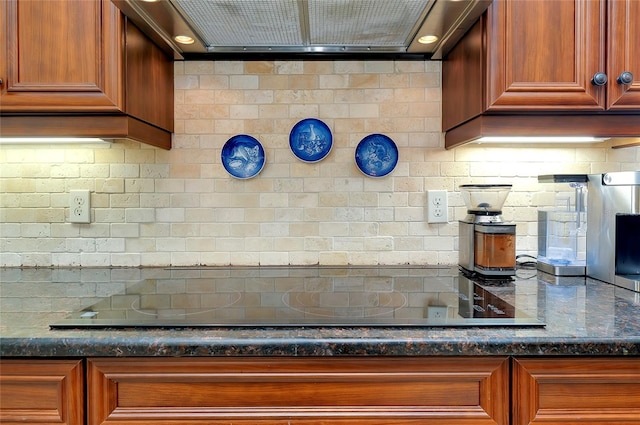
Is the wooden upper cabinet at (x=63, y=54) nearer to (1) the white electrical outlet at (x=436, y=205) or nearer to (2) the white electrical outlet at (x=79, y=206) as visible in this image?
(2) the white electrical outlet at (x=79, y=206)

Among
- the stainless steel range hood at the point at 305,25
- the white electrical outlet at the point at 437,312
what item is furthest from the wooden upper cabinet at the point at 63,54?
the white electrical outlet at the point at 437,312

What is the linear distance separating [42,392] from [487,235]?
1340mm

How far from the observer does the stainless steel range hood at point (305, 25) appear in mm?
1192

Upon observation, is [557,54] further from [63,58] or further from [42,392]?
[42,392]

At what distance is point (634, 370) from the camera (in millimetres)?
917

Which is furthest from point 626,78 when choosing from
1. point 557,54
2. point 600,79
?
point 557,54

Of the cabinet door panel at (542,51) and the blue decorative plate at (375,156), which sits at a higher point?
the cabinet door panel at (542,51)

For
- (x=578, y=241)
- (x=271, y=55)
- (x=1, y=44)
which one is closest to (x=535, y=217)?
(x=578, y=241)

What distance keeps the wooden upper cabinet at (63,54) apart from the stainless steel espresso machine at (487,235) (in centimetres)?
125

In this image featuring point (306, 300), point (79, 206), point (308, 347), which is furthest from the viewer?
point (79, 206)

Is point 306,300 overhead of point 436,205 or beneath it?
beneath

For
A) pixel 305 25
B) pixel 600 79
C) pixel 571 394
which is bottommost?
pixel 571 394

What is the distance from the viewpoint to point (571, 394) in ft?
3.05

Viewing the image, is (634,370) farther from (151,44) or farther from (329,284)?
(151,44)
